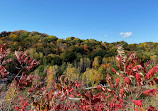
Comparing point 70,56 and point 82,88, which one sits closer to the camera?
point 82,88

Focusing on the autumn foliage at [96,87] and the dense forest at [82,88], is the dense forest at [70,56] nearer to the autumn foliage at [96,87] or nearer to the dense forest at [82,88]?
the dense forest at [82,88]

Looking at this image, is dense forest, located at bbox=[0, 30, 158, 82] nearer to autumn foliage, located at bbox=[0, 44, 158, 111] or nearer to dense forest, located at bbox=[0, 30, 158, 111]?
dense forest, located at bbox=[0, 30, 158, 111]

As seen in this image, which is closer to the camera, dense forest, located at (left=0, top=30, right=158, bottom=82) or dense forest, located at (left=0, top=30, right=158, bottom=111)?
dense forest, located at (left=0, top=30, right=158, bottom=111)

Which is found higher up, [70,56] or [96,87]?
[70,56]

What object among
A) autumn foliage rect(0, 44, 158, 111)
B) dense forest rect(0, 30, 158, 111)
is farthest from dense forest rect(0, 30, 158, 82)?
autumn foliage rect(0, 44, 158, 111)

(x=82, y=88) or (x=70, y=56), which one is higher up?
(x=70, y=56)

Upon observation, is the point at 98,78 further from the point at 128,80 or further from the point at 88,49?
the point at 88,49

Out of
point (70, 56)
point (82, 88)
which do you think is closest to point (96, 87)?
point (82, 88)

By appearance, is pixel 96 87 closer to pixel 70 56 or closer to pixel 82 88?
pixel 82 88

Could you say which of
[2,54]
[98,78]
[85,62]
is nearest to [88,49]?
[85,62]

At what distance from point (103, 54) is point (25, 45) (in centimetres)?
2858

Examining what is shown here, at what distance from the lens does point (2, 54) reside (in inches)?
91.2

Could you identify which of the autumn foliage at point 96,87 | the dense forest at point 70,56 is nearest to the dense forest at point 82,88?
the autumn foliage at point 96,87

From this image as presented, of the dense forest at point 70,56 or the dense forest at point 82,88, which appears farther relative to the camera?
the dense forest at point 70,56
